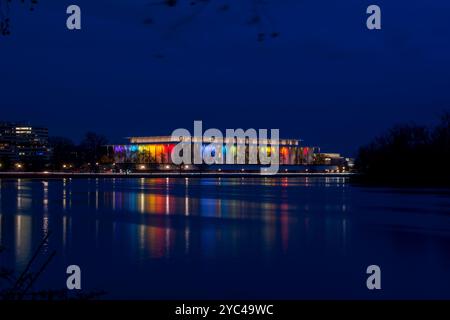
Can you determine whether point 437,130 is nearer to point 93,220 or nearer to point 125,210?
point 125,210

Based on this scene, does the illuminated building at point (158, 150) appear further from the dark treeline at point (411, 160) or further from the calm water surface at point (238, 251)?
the calm water surface at point (238, 251)

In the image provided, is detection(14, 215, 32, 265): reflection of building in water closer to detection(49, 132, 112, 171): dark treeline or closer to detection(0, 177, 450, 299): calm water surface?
detection(0, 177, 450, 299): calm water surface

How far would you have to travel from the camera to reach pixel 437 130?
292 ft

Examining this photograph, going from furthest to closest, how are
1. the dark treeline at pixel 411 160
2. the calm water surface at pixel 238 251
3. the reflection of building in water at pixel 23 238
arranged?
the dark treeline at pixel 411 160 < the reflection of building in water at pixel 23 238 < the calm water surface at pixel 238 251

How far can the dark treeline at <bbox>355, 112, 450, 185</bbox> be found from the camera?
222ft

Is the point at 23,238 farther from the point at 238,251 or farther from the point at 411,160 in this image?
the point at 411,160

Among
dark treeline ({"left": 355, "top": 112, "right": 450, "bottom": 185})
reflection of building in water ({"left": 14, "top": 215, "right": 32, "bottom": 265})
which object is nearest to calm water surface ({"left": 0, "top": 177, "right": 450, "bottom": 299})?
reflection of building in water ({"left": 14, "top": 215, "right": 32, "bottom": 265})

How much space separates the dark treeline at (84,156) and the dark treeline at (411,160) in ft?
318

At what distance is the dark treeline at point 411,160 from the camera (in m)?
67.8

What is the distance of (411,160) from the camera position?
233 ft

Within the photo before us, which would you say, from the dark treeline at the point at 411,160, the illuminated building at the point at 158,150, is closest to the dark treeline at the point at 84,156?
the illuminated building at the point at 158,150

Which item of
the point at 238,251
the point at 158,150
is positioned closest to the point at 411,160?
the point at 238,251
